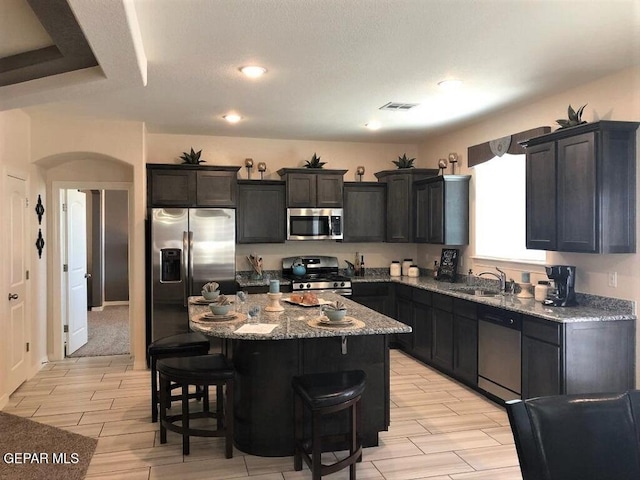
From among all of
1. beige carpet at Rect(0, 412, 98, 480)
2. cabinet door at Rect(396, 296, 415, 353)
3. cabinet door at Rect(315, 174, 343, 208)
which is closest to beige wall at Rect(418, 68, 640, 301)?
cabinet door at Rect(396, 296, 415, 353)

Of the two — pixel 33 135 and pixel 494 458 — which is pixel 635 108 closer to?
pixel 494 458

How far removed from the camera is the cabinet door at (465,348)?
4.49 meters

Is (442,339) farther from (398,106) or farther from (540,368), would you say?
(398,106)

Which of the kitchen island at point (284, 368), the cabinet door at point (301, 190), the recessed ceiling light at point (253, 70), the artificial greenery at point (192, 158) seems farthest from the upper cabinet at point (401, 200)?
the kitchen island at point (284, 368)

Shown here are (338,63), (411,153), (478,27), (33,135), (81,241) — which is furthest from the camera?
(411,153)

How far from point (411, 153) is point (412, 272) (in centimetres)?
170

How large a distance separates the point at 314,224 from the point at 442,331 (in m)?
2.11

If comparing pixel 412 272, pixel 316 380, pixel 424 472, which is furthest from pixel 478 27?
pixel 412 272

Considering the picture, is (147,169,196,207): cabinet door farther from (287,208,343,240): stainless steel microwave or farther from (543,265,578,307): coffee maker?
(543,265,578,307): coffee maker

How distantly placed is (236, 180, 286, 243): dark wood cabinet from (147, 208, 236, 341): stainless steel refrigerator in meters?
0.48

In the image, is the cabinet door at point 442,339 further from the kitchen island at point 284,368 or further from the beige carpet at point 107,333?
the beige carpet at point 107,333

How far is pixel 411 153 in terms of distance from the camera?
6824 millimetres

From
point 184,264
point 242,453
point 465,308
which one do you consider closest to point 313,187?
point 184,264

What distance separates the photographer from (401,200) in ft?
20.6
